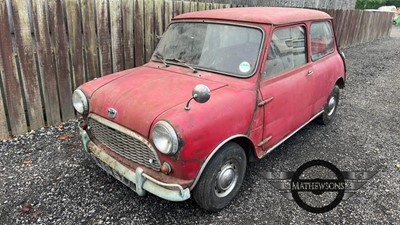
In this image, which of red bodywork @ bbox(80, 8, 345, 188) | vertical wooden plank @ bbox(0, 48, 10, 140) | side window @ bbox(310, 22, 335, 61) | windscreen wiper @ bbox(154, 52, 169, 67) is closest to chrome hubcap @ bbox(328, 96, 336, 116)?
side window @ bbox(310, 22, 335, 61)

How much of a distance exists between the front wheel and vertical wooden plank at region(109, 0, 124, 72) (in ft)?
9.75

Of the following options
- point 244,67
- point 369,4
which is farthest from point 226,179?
point 369,4

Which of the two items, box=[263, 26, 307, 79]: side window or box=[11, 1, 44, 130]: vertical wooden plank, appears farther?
box=[11, 1, 44, 130]: vertical wooden plank

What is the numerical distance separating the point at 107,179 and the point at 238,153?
5.03 feet

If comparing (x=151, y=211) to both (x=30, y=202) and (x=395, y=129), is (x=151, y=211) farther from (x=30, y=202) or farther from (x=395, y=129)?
(x=395, y=129)

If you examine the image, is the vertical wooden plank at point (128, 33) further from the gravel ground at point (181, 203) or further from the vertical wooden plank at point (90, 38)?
the gravel ground at point (181, 203)

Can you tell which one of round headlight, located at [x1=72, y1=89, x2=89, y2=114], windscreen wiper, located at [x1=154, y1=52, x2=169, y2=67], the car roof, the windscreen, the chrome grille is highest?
the car roof

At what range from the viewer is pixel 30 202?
10.1 feet

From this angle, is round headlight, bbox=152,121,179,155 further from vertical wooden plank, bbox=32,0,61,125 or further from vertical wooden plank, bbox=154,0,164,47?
vertical wooden plank, bbox=154,0,164,47

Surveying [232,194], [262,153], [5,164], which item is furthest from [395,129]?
[5,164]

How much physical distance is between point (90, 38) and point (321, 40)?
3.41m

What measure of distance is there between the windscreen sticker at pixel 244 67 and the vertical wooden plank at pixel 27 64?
286 cm

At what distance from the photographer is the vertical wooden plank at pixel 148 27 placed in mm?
5214

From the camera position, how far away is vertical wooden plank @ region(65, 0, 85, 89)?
14.3 feet
